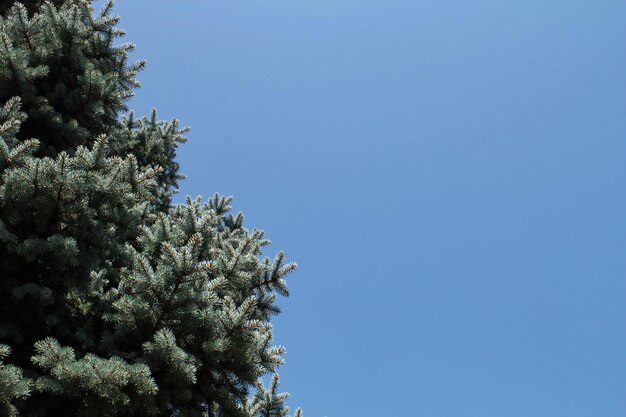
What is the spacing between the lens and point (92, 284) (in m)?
4.80

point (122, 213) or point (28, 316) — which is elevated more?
point (122, 213)

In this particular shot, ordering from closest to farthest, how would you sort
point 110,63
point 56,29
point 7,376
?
point 7,376 → point 56,29 → point 110,63

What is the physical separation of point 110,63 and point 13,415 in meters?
4.78

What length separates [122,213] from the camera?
183 inches

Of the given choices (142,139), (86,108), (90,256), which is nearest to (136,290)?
(90,256)

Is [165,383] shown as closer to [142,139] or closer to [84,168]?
[84,168]

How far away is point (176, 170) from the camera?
32.1 feet

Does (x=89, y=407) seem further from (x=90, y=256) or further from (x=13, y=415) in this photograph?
(x=90, y=256)

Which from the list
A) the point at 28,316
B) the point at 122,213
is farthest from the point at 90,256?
the point at 28,316

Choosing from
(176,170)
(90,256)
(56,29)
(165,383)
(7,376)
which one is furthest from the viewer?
(176,170)

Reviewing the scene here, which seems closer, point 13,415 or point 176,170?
point 13,415

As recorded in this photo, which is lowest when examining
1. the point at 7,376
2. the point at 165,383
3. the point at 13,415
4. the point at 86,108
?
the point at 13,415

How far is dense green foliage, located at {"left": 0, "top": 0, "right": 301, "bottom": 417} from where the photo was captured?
3816 mm

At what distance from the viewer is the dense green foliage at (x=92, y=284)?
382cm
